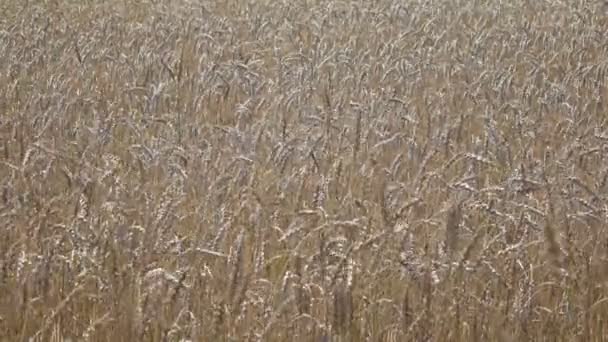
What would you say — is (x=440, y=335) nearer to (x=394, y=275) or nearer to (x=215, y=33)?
(x=394, y=275)

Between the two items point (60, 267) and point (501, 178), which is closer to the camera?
Answer: point (60, 267)

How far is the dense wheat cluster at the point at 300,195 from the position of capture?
2.60 meters

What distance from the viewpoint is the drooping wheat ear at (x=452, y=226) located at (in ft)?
8.68

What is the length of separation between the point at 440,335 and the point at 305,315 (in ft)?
1.43

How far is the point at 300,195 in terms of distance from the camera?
135 inches

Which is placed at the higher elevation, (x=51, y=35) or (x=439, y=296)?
(x=51, y=35)

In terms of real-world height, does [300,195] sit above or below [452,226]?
above

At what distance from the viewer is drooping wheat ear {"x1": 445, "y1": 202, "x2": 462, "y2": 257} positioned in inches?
104

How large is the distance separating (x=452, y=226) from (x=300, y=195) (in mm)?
851

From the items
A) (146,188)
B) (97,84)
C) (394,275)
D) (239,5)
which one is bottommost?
(394,275)

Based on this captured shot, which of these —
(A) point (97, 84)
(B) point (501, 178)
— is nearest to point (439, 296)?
(B) point (501, 178)

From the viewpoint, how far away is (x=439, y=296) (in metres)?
2.71

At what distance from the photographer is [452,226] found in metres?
2.67

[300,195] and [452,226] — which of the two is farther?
[300,195]
